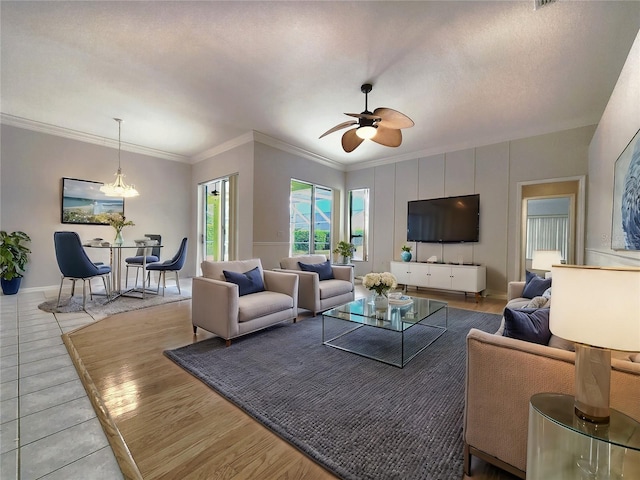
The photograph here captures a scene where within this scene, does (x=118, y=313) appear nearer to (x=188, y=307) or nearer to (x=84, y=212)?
(x=188, y=307)

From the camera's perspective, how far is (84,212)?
5184 mm

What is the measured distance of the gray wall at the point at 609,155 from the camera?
2.04 meters

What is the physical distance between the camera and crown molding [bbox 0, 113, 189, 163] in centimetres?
445

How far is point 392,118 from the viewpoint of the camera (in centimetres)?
290

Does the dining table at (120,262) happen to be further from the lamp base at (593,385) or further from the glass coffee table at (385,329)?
the lamp base at (593,385)

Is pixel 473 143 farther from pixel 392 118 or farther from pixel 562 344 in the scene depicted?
pixel 562 344

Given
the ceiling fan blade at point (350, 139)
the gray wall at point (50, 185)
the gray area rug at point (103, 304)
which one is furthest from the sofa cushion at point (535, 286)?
the gray wall at point (50, 185)

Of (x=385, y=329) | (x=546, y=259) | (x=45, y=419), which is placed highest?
(x=546, y=259)

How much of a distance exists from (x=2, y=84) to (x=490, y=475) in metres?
6.03

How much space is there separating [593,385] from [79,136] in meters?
7.14

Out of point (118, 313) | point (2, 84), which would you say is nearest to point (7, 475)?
point (118, 313)

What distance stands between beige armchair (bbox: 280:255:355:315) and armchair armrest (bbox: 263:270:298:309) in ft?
1.13

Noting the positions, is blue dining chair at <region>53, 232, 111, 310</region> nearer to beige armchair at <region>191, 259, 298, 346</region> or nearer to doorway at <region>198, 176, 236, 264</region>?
beige armchair at <region>191, 259, 298, 346</region>

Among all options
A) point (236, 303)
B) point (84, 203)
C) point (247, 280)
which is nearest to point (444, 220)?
point (247, 280)
